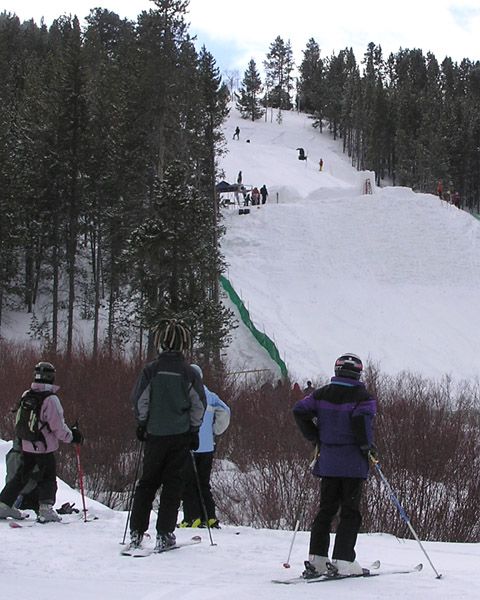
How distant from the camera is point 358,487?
5.44 metres

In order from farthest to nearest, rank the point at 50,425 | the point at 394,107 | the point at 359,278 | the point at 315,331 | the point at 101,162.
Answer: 1. the point at 394,107
2. the point at 359,278
3. the point at 315,331
4. the point at 101,162
5. the point at 50,425

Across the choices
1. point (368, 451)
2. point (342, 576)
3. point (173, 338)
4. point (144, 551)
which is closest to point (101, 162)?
point (173, 338)

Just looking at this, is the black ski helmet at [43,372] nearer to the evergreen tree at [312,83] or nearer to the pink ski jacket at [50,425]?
the pink ski jacket at [50,425]

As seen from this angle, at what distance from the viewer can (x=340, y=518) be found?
545 cm

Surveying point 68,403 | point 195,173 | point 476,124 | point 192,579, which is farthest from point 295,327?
point 476,124

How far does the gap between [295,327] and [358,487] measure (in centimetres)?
2892

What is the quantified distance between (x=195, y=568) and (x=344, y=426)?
4.91 ft

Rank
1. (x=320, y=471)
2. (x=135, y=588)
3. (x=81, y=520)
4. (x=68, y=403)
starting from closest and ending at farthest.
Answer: (x=135, y=588), (x=320, y=471), (x=81, y=520), (x=68, y=403)

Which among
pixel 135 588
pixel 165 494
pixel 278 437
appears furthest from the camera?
pixel 278 437

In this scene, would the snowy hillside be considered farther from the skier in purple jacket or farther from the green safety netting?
the skier in purple jacket

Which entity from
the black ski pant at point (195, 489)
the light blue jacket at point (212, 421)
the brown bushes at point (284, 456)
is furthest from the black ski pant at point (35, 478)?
the brown bushes at point (284, 456)

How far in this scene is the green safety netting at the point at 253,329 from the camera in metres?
30.4

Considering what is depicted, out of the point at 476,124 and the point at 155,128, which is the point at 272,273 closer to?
the point at 155,128

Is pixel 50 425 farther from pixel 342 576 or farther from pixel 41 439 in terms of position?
pixel 342 576
